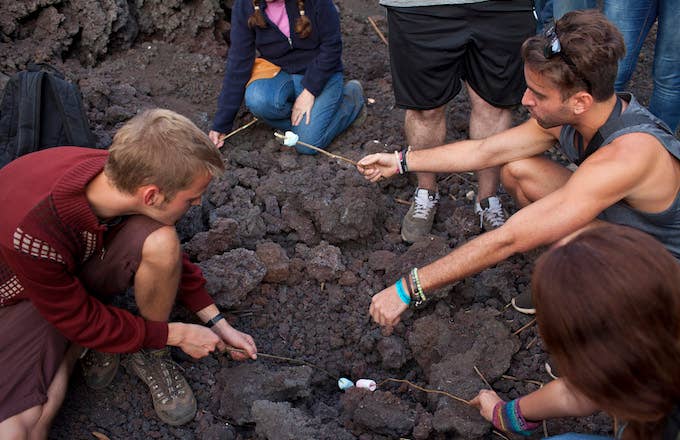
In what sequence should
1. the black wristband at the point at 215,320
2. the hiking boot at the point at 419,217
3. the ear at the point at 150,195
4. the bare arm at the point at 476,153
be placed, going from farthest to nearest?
the hiking boot at the point at 419,217
the bare arm at the point at 476,153
the black wristband at the point at 215,320
the ear at the point at 150,195

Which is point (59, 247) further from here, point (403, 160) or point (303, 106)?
point (303, 106)

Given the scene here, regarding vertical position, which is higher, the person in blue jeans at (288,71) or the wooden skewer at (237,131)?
the person in blue jeans at (288,71)

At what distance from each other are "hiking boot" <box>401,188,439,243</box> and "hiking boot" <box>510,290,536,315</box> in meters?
0.68

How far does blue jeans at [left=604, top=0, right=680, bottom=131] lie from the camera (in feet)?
11.5

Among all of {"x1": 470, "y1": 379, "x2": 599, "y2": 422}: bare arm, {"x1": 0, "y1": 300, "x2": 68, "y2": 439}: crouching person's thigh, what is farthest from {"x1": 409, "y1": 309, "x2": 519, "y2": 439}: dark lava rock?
{"x1": 0, "y1": 300, "x2": 68, "y2": 439}: crouching person's thigh

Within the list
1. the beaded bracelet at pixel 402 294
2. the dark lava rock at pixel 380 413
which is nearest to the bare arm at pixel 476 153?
the beaded bracelet at pixel 402 294

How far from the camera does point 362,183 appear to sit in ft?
12.6

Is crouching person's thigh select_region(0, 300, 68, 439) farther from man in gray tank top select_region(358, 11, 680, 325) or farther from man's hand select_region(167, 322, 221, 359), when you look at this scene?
man in gray tank top select_region(358, 11, 680, 325)

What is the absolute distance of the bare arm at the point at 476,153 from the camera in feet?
10.3

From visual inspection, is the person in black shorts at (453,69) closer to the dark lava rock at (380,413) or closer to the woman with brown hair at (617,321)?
the dark lava rock at (380,413)

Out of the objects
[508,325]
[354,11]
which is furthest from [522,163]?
[354,11]

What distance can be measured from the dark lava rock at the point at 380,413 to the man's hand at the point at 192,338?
2.09 feet

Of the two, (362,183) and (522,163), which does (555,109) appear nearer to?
(522,163)

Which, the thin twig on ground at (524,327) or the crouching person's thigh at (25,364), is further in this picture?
the thin twig on ground at (524,327)
